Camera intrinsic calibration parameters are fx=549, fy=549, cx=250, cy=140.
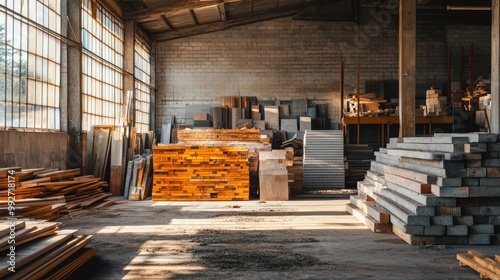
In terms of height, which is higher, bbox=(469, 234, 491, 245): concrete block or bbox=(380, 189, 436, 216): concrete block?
bbox=(380, 189, 436, 216): concrete block

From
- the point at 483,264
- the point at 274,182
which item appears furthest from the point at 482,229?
the point at 274,182

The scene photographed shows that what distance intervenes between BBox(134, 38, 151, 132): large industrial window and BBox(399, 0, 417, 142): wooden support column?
11.4 meters

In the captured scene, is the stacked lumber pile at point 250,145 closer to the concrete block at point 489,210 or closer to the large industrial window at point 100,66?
the large industrial window at point 100,66

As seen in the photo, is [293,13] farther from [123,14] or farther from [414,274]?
[414,274]

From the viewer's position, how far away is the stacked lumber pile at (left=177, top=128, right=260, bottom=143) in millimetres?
17219

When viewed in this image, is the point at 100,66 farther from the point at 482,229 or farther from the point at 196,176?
the point at 482,229

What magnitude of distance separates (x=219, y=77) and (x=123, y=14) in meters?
5.90

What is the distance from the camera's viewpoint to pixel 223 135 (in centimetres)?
1725

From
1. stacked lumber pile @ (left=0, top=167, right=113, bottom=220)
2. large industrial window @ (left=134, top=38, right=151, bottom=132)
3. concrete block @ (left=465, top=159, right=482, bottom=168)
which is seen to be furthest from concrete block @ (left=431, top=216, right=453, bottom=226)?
large industrial window @ (left=134, top=38, right=151, bottom=132)

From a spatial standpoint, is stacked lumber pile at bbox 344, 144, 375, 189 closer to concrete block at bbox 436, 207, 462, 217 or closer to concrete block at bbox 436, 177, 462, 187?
concrete block at bbox 436, 207, 462, 217

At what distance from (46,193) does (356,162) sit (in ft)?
37.0

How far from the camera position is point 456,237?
7.82 metres

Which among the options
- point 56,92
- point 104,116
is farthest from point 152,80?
point 56,92

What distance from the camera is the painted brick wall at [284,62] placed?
24078 millimetres
